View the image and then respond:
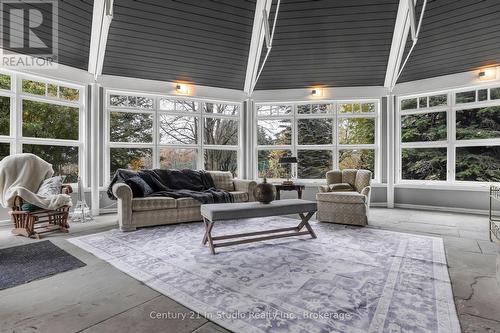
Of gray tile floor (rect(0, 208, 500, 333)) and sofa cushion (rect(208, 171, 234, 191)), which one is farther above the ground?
sofa cushion (rect(208, 171, 234, 191))

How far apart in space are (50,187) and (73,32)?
2.65 metres

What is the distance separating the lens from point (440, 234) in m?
3.84

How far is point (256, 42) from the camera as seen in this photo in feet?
18.9

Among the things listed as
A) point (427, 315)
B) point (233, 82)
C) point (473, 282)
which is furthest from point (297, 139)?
point (427, 315)

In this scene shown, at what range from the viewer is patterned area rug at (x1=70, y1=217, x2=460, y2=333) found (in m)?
1.68

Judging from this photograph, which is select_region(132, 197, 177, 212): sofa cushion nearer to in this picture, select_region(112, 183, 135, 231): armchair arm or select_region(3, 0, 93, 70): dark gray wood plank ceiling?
select_region(112, 183, 135, 231): armchair arm

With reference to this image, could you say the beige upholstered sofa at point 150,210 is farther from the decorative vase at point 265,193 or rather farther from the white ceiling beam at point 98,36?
the white ceiling beam at point 98,36

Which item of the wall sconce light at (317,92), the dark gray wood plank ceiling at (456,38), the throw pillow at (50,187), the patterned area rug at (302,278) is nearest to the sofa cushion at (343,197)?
the patterned area rug at (302,278)

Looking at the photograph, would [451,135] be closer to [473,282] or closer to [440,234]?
[440,234]

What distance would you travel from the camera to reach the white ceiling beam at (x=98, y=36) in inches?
179

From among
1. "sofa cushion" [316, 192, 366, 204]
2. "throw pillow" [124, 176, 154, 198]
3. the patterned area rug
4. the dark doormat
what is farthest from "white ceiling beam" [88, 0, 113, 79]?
"sofa cushion" [316, 192, 366, 204]

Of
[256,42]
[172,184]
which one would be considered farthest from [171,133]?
[256,42]

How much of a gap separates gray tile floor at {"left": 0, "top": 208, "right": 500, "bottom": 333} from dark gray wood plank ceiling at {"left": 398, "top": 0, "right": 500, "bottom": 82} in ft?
13.2

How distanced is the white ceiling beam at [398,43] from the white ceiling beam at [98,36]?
16.5 ft
